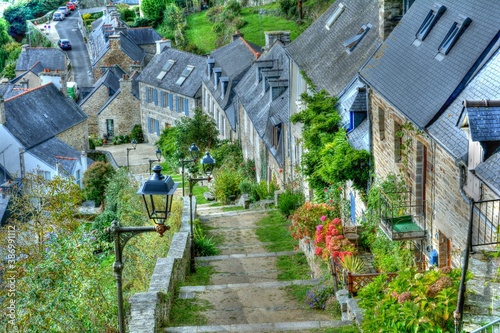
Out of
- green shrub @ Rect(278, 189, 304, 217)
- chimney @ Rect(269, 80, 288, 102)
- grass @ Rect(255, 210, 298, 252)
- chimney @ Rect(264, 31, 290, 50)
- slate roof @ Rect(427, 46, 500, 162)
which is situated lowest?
grass @ Rect(255, 210, 298, 252)

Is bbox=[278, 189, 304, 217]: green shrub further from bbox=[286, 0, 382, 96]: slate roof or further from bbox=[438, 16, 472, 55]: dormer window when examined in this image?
bbox=[438, 16, 472, 55]: dormer window

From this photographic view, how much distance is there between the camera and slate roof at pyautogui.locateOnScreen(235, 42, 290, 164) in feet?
96.0

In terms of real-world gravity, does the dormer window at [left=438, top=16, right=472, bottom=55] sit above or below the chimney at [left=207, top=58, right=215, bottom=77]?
above

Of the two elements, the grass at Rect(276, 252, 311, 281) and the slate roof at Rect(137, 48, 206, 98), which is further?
the slate roof at Rect(137, 48, 206, 98)

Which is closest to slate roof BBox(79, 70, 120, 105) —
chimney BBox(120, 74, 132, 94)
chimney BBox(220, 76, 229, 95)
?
chimney BBox(120, 74, 132, 94)

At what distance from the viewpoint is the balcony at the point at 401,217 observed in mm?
14828

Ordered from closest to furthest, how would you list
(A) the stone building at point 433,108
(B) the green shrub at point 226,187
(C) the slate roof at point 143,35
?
(A) the stone building at point 433,108
(B) the green shrub at point 226,187
(C) the slate roof at point 143,35

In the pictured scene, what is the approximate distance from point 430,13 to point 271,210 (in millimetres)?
12074

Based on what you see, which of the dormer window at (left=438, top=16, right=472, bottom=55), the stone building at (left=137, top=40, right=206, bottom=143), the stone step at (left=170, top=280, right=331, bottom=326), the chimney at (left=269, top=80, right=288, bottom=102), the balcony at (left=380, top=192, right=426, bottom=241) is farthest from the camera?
the stone building at (left=137, top=40, right=206, bottom=143)

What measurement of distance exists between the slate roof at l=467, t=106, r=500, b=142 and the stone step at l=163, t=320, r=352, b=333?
14.1ft

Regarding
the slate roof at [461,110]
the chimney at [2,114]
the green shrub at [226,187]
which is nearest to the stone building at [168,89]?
the chimney at [2,114]

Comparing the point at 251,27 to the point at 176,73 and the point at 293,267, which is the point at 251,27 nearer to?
the point at 176,73

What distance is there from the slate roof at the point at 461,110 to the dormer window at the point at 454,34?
152 centimetres

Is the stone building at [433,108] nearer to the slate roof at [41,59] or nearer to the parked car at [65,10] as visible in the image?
the slate roof at [41,59]
